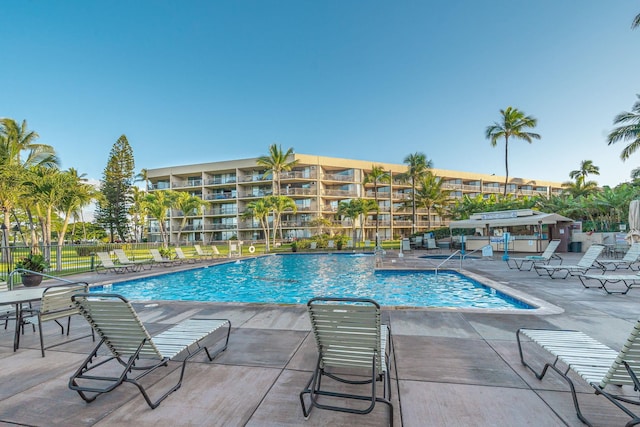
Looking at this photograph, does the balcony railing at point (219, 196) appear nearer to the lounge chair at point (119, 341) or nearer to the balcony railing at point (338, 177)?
the balcony railing at point (338, 177)

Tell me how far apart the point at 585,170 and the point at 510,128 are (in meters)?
25.1

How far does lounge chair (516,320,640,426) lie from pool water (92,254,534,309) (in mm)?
3832

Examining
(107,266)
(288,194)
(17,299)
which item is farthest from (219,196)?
(17,299)

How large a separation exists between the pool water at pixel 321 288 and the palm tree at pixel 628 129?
761 inches

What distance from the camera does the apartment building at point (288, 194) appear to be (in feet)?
132

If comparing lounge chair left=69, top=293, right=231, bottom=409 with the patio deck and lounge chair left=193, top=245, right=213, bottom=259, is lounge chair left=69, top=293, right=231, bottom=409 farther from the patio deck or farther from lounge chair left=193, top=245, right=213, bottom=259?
lounge chair left=193, top=245, right=213, bottom=259

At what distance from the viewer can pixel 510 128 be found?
1220 inches

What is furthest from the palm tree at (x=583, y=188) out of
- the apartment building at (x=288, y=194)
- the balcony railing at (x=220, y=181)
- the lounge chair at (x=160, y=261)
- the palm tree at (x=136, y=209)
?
the palm tree at (x=136, y=209)

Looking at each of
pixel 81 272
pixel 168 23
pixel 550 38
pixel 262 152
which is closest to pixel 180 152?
pixel 262 152

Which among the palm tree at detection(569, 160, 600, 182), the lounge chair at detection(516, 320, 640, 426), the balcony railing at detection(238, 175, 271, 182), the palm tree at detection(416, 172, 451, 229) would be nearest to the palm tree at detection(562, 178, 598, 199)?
the palm tree at detection(569, 160, 600, 182)

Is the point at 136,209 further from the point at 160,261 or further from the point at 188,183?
the point at 160,261

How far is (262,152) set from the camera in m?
39.4

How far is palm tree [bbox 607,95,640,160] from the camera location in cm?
1995

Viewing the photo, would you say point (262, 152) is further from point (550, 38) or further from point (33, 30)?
point (550, 38)
